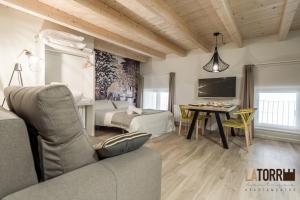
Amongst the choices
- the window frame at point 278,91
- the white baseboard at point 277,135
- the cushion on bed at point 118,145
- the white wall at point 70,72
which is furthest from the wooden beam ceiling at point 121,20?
the white baseboard at point 277,135

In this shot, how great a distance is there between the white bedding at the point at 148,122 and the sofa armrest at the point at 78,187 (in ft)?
8.48

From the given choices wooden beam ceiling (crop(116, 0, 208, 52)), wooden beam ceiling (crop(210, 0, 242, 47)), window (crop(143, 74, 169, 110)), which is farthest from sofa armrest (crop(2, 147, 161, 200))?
window (crop(143, 74, 169, 110))

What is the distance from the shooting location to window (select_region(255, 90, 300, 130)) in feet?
12.2

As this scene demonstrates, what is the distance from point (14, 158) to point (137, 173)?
1.89 ft

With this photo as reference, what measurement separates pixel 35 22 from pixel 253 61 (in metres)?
4.73

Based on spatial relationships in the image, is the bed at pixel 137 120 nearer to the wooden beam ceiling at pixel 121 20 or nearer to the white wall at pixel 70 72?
the white wall at pixel 70 72

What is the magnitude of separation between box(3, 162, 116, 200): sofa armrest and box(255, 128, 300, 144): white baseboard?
14.0 ft

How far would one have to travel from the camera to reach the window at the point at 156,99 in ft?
18.8

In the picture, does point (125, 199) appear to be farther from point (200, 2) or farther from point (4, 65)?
point (4, 65)

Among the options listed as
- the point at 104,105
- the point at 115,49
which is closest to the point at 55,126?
the point at 104,105

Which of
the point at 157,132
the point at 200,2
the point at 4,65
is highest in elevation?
the point at 200,2

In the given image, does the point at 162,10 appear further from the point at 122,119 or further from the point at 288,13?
the point at 122,119

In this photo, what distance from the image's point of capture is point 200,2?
2518 millimetres

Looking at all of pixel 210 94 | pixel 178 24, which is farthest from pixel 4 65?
pixel 210 94
